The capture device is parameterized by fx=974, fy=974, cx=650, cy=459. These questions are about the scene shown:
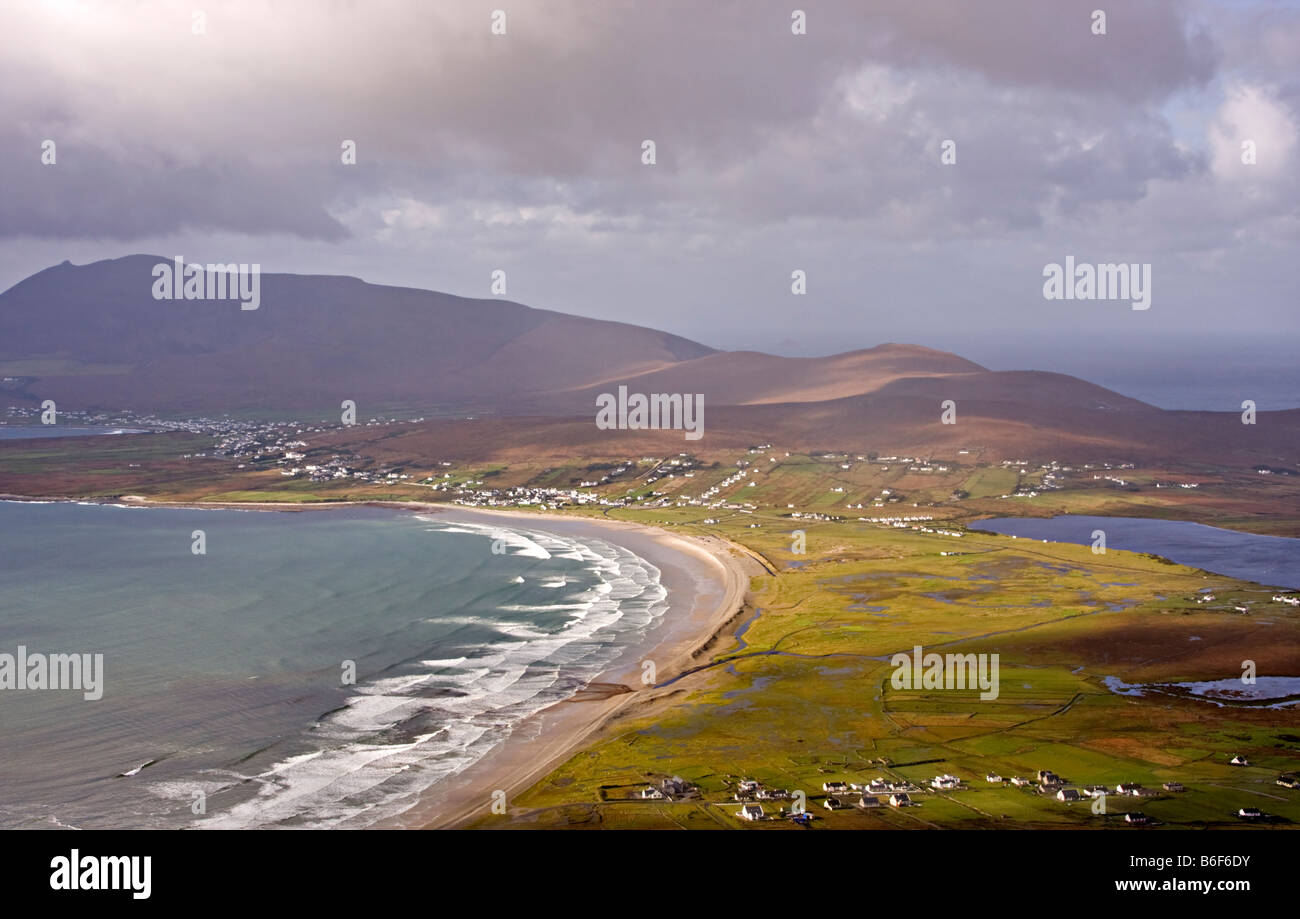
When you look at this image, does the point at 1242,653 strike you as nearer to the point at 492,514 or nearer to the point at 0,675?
the point at 0,675

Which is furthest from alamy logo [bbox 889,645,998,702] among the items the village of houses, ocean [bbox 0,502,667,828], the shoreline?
ocean [bbox 0,502,667,828]

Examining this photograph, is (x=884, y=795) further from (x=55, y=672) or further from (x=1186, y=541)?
(x=1186, y=541)

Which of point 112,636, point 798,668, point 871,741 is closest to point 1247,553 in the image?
point 798,668

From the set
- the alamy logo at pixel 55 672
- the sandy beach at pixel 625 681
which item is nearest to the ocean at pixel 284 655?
the alamy logo at pixel 55 672

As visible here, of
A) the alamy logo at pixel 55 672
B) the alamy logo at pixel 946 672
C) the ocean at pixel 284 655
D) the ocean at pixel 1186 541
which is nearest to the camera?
the ocean at pixel 284 655
